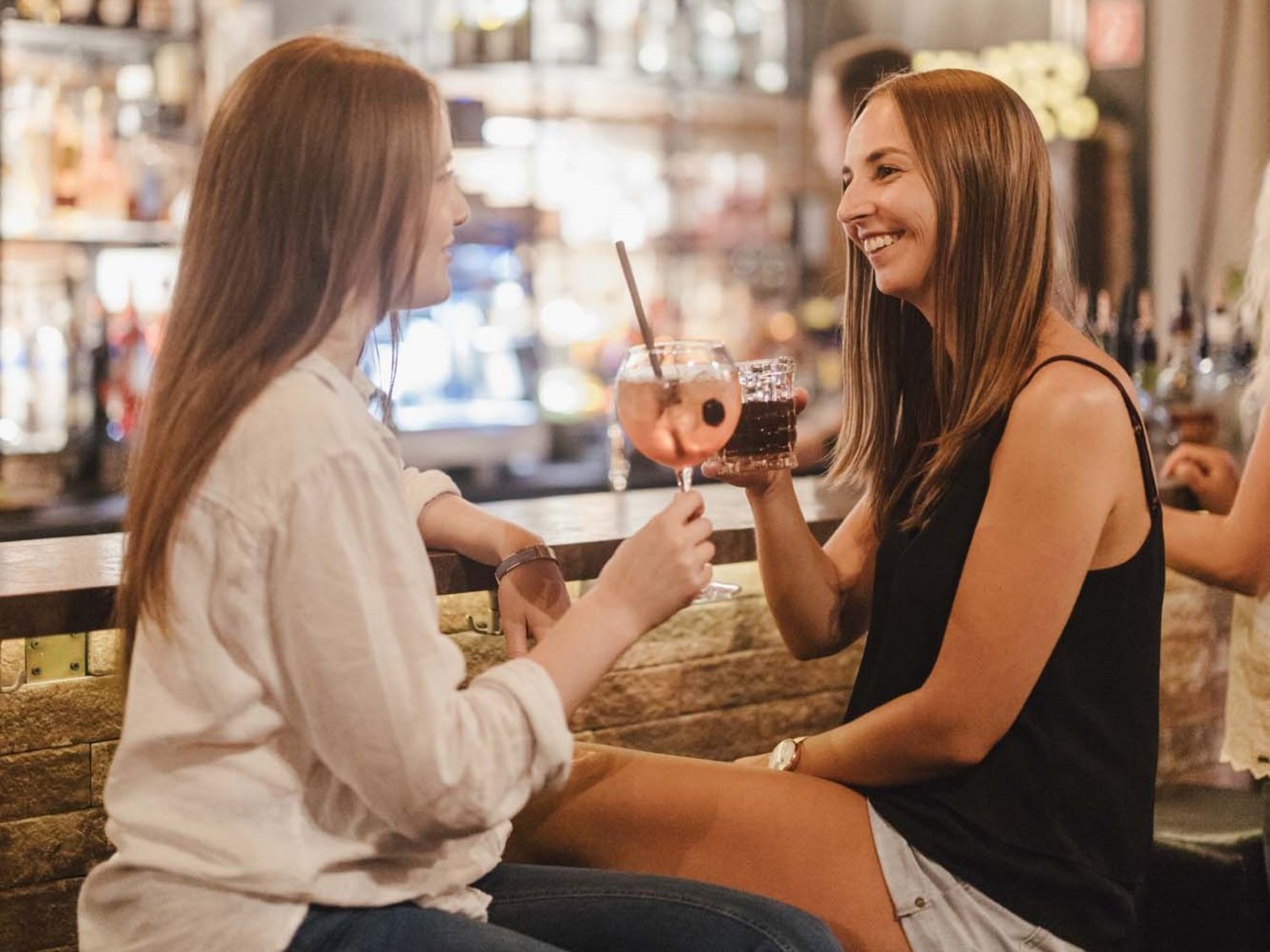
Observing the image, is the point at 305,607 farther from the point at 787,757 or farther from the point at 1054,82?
the point at 1054,82

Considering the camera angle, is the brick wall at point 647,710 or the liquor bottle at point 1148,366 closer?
the brick wall at point 647,710

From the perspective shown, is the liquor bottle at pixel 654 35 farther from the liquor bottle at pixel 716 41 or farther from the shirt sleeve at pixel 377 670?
the shirt sleeve at pixel 377 670

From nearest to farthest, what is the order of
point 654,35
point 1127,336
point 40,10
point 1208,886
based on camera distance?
point 1208,886
point 1127,336
point 40,10
point 654,35

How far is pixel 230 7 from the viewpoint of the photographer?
189 inches

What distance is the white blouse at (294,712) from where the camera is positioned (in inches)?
45.3

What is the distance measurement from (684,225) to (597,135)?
517 millimetres

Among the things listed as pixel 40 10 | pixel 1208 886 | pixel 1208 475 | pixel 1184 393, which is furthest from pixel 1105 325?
pixel 40 10

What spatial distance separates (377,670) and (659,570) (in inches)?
12.2

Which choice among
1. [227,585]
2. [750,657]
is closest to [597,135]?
[750,657]

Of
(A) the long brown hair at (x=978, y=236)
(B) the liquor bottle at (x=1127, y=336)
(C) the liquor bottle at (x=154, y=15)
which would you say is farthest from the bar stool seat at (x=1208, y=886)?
(C) the liquor bottle at (x=154, y=15)

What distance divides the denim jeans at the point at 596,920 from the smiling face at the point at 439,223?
21.9 inches

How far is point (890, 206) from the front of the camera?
184 centimetres

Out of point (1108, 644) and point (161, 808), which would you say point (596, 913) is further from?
point (1108, 644)

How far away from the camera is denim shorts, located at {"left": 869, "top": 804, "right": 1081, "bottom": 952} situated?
1.60 meters
